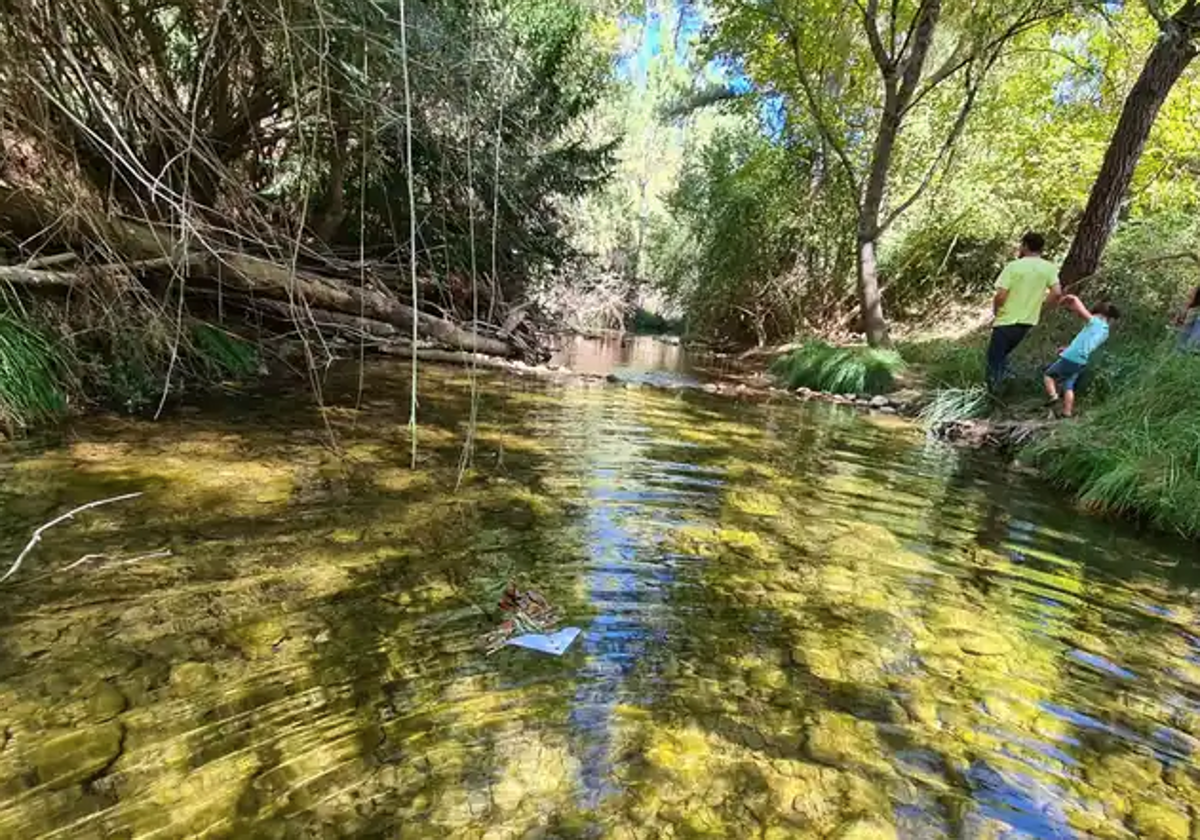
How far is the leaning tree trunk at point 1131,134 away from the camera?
8.24 metres

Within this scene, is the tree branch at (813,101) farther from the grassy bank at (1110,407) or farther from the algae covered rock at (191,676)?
the algae covered rock at (191,676)

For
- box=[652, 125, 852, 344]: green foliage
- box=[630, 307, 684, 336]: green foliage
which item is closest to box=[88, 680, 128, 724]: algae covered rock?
box=[652, 125, 852, 344]: green foliage

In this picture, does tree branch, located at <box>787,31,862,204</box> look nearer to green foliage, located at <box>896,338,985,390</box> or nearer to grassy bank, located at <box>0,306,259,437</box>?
green foliage, located at <box>896,338,985,390</box>

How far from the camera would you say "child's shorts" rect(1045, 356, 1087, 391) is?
290 inches

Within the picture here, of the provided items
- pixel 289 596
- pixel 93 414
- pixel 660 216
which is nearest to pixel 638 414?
pixel 93 414

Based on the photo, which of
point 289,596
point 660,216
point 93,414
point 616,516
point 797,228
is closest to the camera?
point 289,596

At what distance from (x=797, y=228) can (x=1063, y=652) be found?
1488cm

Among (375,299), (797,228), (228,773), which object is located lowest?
(228,773)

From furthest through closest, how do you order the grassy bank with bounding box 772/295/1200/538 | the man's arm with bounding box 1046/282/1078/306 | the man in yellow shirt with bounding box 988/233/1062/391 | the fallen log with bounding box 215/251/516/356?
the man's arm with bounding box 1046/282/1078/306 → the man in yellow shirt with bounding box 988/233/1062/391 → the fallen log with bounding box 215/251/516/356 → the grassy bank with bounding box 772/295/1200/538

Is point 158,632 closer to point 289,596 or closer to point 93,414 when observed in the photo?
point 289,596

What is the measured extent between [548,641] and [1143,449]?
5.16 m

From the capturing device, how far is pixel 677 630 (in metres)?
2.95

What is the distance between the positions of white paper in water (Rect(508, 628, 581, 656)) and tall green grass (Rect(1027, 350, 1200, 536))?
458cm

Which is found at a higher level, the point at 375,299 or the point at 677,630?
the point at 375,299
